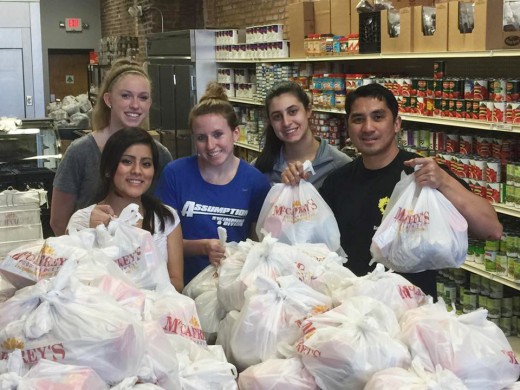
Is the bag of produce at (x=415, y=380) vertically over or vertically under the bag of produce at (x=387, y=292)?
under

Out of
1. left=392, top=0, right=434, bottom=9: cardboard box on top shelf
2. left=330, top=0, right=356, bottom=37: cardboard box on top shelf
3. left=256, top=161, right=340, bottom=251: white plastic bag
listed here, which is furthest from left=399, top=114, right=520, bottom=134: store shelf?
left=256, top=161, right=340, bottom=251: white plastic bag

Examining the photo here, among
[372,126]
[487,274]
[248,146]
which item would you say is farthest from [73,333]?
[248,146]

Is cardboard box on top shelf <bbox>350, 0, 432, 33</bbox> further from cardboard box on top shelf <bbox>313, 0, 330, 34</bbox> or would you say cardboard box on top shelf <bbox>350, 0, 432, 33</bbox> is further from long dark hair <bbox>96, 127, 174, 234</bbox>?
long dark hair <bbox>96, 127, 174, 234</bbox>

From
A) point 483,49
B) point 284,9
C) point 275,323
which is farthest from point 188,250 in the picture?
point 284,9

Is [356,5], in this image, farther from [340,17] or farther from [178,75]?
[178,75]

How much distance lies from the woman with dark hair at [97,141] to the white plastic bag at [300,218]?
0.70 metres

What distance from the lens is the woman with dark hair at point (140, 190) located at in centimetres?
229

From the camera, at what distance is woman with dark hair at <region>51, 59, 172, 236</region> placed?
9.77 feet

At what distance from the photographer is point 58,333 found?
134 centimetres

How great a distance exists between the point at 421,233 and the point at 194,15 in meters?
10.7

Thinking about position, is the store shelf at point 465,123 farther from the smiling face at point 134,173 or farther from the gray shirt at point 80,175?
the smiling face at point 134,173

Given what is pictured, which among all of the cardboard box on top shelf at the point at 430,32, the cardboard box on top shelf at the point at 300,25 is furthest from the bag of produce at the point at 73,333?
the cardboard box on top shelf at the point at 300,25

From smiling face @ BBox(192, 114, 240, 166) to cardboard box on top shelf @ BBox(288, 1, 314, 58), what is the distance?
430 centimetres

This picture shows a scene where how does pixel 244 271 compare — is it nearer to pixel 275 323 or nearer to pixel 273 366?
pixel 275 323
